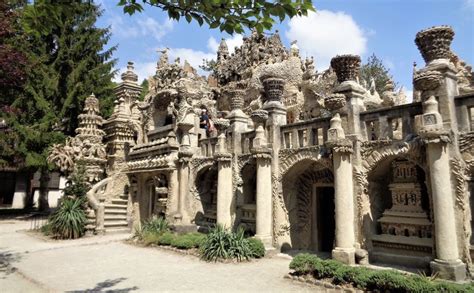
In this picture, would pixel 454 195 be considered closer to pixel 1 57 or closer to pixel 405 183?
pixel 405 183

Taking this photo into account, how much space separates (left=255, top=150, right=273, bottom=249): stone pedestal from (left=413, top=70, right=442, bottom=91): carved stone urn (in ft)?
16.2

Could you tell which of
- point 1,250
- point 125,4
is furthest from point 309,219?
point 1,250

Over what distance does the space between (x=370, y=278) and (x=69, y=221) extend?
13737mm

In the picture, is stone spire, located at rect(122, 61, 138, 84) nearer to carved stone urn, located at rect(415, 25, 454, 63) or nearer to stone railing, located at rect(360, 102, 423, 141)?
stone railing, located at rect(360, 102, 423, 141)

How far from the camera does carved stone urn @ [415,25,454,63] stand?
7.76 meters

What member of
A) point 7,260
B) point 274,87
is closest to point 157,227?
point 7,260

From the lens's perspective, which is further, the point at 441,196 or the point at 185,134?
the point at 185,134

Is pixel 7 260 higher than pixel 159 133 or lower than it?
lower

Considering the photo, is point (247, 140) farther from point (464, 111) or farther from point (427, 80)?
point (464, 111)

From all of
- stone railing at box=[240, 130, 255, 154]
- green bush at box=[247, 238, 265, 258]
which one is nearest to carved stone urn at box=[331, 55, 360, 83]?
stone railing at box=[240, 130, 255, 154]

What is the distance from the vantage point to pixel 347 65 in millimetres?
9680

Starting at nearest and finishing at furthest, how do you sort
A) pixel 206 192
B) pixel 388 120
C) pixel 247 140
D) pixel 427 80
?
pixel 427 80 < pixel 388 120 < pixel 247 140 < pixel 206 192

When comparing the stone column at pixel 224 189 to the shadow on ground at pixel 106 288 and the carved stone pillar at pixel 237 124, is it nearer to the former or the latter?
the carved stone pillar at pixel 237 124

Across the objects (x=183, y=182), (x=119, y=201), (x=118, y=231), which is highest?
(x=183, y=182)
